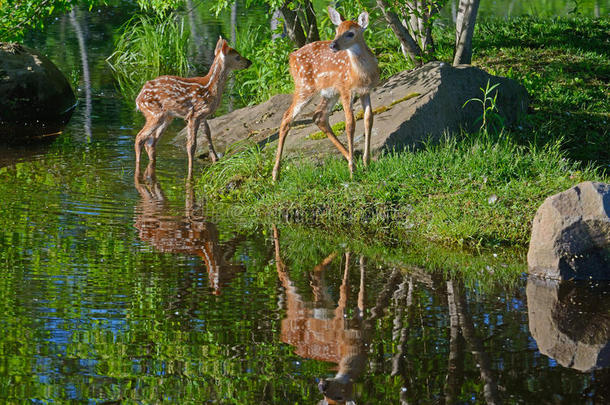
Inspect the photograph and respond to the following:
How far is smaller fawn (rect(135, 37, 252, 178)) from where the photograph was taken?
37.8ft

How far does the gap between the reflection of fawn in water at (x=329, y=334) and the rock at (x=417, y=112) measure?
3723 mm

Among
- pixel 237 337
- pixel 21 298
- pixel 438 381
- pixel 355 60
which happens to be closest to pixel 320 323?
pixel 237 337

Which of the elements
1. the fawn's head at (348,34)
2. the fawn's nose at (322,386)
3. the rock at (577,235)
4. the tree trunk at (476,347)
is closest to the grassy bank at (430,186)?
Answer: the rock at (577,235)

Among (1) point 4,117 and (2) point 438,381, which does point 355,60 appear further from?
(1) point 4,117

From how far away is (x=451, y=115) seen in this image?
11.4 meters

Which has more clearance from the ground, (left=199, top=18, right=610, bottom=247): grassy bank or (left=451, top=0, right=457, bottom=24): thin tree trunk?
(left=451, top=0, right=457, bottom=24): thin tree trunk

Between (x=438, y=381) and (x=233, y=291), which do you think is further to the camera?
(x=233, y=291)

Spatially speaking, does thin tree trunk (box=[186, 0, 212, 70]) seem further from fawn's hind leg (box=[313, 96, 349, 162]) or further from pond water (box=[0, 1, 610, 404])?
pond water (box=[0, 1, 610, 404])

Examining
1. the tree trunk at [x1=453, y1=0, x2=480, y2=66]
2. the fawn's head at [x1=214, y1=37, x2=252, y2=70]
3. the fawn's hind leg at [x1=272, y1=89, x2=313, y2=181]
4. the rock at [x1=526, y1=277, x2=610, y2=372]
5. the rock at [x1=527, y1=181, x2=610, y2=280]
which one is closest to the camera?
the rock at [x1=526, y1=277, x2=610, y2=372]

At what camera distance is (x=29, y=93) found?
592 inches

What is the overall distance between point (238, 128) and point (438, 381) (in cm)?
830

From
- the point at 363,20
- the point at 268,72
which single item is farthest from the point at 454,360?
the point at 268,72

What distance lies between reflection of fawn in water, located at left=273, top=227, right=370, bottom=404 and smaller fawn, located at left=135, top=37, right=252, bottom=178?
174 inches

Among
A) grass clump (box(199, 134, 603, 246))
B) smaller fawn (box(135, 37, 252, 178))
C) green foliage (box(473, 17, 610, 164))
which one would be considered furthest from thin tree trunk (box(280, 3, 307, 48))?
grass clump (box(199, 134, 603, 246))
